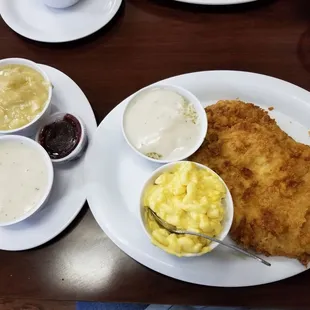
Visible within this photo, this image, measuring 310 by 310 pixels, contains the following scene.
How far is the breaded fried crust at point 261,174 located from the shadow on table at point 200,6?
1.62 ft

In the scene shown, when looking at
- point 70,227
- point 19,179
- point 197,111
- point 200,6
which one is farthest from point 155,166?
point 200,6

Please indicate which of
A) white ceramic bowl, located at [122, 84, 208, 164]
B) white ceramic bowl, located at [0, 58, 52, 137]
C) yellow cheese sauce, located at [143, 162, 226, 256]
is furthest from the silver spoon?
white ceramic bowl, located at [0, 58, 52, 137]

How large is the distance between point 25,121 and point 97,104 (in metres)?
0.31

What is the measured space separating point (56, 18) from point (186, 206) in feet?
3.57

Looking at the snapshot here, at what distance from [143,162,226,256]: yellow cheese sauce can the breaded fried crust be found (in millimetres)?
160

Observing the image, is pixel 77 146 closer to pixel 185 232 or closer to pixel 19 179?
pixel 19 179

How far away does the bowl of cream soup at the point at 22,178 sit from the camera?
146 cm

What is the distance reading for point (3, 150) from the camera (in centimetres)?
154

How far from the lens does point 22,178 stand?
1.50 metres

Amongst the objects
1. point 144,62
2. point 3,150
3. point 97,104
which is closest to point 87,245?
point 3,150

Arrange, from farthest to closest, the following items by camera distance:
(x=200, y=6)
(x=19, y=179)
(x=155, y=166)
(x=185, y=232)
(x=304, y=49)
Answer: (x=200, y=6) → (x=304, y=49) → (x=155, y=166) → (x=19, y=179) → (x=185, y=232)

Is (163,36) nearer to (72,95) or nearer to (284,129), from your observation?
(72,95)

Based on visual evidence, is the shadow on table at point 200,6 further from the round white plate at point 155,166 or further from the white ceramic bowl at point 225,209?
the white ceramic bowl at point 225,209

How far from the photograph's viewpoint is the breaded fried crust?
1446 millimetres
